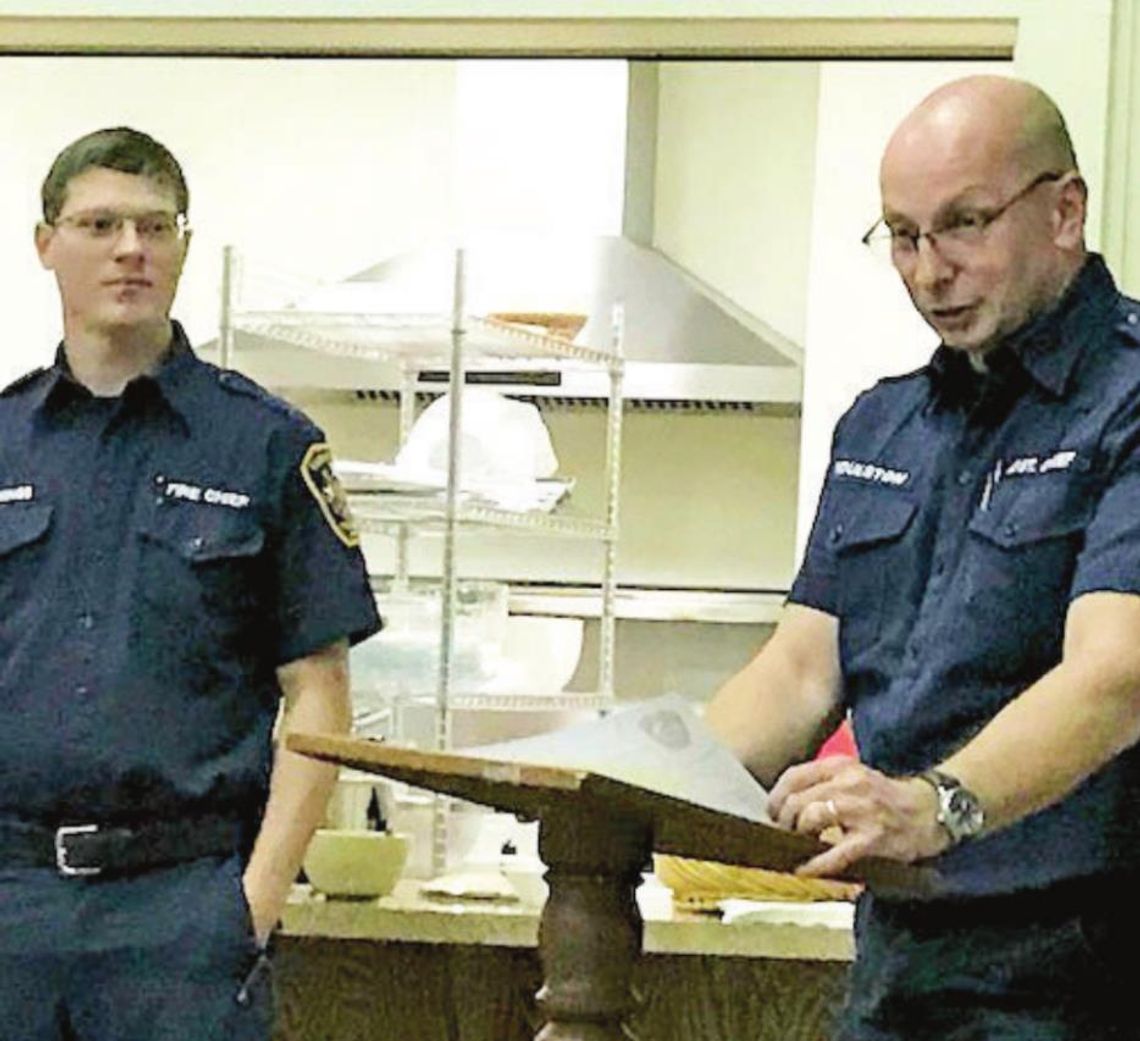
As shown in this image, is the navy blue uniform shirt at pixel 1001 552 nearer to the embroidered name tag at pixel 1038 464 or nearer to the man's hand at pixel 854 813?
the embroidered name tag at pixel 1038 464

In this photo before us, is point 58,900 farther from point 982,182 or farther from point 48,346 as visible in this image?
point 48,346

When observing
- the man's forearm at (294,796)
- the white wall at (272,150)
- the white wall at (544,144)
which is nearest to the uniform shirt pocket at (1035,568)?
the man's forearm at (294,796)

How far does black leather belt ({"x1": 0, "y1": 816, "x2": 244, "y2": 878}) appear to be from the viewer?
195 centimetres

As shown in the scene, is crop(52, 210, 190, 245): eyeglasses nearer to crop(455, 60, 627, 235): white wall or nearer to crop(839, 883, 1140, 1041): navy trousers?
crop(839, 883, 1140, 1041): navy trousers

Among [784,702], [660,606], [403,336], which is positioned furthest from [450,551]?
[660,606]

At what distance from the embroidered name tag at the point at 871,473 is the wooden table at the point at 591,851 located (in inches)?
16.0

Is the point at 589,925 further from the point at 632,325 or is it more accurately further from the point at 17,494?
the point at 632,325

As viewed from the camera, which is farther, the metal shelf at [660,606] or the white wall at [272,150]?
the white wall at [272,150]

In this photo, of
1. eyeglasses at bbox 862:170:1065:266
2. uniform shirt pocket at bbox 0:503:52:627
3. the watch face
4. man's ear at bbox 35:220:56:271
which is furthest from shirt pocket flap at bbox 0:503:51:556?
the watch face

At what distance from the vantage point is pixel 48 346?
4879 mm

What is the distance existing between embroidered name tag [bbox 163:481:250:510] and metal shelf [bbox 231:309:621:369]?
763 mm

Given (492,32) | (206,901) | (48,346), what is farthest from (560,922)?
(48,346)

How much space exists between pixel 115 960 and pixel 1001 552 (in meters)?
0.88

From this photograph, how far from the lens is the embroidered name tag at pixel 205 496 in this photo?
81.0 inches
